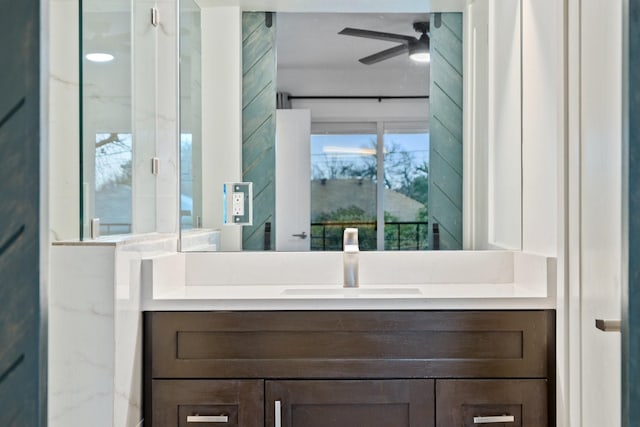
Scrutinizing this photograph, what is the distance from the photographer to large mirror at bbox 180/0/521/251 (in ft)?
7.03

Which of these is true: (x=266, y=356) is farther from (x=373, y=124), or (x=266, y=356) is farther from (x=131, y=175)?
(x=373, y=124)

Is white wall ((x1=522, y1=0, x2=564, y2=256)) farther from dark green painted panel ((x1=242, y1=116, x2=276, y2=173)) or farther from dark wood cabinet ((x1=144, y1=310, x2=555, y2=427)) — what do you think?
dark green painted panel ((x1=242, y1=116, x2=276, y2=173))

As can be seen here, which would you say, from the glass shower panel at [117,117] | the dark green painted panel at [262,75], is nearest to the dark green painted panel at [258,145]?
the dark green painted panel at [262,75]

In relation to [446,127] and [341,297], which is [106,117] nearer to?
[341,297]

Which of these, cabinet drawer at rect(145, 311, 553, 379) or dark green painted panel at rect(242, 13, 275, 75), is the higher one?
dark green painted panel at rect(242, 13, 275, 75)

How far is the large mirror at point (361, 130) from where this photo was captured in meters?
2.14

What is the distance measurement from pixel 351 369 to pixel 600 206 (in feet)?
2.71

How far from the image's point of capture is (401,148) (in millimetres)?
2141

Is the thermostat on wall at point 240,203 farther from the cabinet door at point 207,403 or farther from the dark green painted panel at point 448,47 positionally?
the dark green painted panel at point 448,47

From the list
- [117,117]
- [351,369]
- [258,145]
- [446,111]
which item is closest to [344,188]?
[258,145]

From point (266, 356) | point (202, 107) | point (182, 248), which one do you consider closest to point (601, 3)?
point (266, 356)

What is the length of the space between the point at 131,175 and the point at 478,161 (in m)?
1.29

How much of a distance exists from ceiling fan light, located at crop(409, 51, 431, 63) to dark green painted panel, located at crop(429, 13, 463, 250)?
21mm
